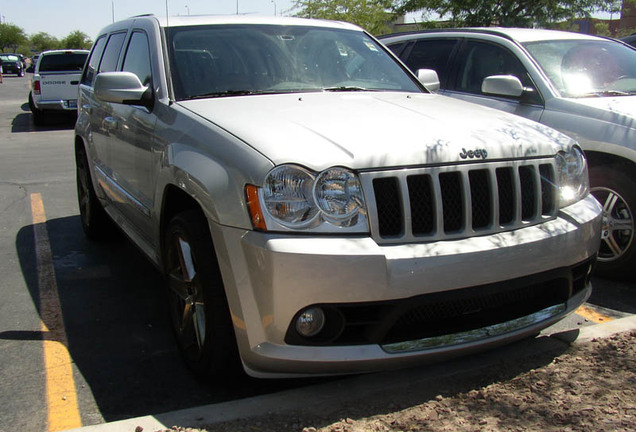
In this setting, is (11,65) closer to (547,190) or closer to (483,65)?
(483,65)

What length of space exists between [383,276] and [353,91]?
1810 millimetres

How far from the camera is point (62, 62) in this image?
56.1 feet

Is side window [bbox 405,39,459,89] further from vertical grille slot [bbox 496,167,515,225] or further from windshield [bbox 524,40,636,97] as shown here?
vertical grille slot [bbox 496,167,515,225]

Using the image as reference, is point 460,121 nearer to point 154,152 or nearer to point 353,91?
point 353,91

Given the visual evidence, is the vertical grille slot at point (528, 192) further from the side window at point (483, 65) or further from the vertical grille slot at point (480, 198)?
the side window at point (483, 65)

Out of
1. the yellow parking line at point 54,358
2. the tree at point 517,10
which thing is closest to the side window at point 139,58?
the yellow parking line at point 54,358

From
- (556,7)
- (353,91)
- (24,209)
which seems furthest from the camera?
(556,7)

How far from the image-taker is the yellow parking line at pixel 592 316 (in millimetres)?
4133

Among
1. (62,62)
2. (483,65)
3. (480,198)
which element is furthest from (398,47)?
(62,62)

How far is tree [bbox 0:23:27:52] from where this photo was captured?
394 feet

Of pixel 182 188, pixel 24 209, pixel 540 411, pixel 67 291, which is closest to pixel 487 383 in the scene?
pixel 540 411

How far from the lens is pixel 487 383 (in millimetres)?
3076

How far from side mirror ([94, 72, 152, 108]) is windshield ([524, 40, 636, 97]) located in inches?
132

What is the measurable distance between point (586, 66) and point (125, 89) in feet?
13.0
